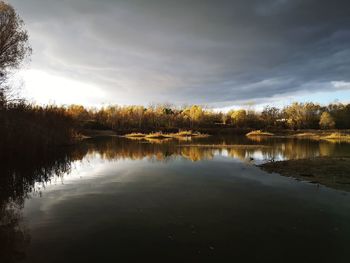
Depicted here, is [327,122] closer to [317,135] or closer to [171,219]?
[317,135]

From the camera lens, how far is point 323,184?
54.8 ft

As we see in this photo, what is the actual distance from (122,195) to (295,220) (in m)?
8.02

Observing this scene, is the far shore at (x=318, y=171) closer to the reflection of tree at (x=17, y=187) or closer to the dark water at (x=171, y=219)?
the dark water at (x=171, y=219)

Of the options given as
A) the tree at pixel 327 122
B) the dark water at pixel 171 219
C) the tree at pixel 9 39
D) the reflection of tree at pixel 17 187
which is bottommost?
the dark water at pixel 171 219

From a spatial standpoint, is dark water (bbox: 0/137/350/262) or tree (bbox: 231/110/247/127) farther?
tree (bbox: 231/110/247/127)

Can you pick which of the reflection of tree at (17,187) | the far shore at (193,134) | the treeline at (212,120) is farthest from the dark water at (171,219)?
the treeline at (212,120)

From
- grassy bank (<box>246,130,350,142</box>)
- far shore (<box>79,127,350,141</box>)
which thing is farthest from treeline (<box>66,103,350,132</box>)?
grassy bank (<box>246,130,350,142</box>)

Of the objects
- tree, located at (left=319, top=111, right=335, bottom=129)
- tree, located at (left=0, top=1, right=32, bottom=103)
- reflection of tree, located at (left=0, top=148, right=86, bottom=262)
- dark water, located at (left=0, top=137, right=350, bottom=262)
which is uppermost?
tree, located at (left=0, top=1, right=32, bottom=103)

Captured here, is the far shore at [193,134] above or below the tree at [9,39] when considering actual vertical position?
below

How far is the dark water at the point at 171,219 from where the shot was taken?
26.6 feet

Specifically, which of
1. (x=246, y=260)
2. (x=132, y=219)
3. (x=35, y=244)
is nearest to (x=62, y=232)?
(x=35, y=244)

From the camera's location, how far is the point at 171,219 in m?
10.9

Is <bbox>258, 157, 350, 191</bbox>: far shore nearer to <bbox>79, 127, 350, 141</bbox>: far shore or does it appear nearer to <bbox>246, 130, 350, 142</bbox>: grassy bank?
<bbox>79, 127, 350, 141</bbox>: far shore

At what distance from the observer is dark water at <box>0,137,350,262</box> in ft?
26.6
